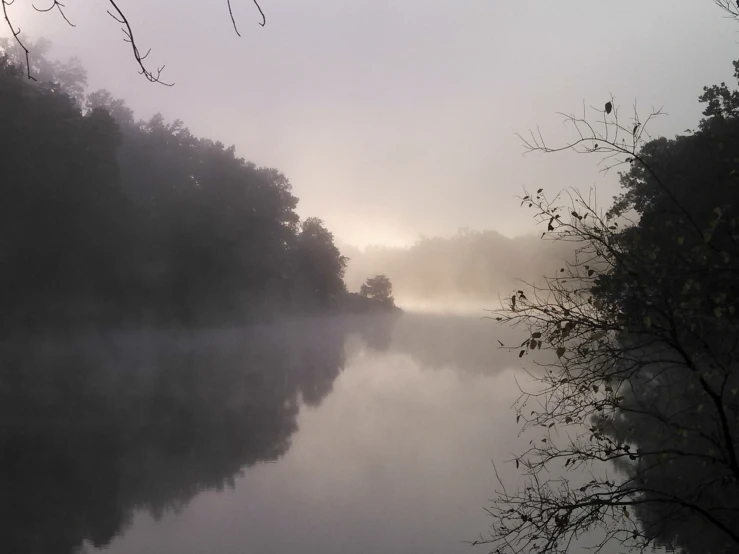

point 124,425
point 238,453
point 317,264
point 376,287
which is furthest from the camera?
point 376,287

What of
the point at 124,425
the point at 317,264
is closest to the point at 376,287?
the point at 317,264

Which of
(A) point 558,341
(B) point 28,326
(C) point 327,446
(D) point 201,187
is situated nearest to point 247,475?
(C) point 327,446

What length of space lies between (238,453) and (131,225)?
48.3 ft

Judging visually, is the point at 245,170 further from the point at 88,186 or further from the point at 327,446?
the point at 327,446

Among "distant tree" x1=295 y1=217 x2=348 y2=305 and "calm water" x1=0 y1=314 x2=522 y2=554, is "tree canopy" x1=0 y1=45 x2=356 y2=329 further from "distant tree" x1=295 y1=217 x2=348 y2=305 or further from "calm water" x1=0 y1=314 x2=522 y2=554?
"calm water" x1=0 y1=314 x2=522 y2=554

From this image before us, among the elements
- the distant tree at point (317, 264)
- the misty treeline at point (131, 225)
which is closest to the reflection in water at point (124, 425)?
the misty treeline at point (131, 225)

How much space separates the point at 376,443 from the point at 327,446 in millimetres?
1070

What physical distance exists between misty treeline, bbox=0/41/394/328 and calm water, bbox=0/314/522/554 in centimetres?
229

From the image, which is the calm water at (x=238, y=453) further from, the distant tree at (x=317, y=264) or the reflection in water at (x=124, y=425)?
the distant tree at (x=317, y=264)

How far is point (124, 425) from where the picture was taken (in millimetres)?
12727

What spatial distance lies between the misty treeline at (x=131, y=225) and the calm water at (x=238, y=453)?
2290 mm

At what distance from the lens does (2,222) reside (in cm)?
1673

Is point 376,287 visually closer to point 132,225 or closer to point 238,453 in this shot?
point 132,225

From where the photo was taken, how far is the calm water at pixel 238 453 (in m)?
7.27
